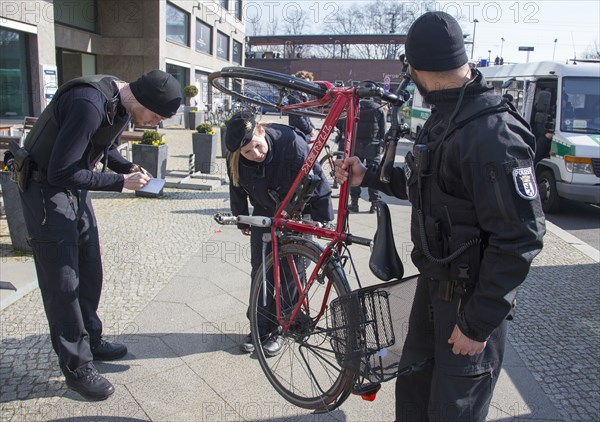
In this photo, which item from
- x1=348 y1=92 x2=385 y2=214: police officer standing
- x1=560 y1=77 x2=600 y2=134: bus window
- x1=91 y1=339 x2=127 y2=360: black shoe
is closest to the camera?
x1=91 y1=339 x2=127 y2=360: black shoe

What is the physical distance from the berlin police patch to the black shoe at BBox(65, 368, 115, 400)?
2558 millimetres

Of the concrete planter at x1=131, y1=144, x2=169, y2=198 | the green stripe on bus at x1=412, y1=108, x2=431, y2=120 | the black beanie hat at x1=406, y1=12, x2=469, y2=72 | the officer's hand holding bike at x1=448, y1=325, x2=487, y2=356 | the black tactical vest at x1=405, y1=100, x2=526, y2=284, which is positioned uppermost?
the green stripe on bus at x1=412, y1=108, x2=431, y2=120

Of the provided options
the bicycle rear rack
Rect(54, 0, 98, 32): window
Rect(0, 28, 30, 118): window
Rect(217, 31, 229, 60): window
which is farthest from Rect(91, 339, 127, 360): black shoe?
Rect(217, 31, 229, 60): window

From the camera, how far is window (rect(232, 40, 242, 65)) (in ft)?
127

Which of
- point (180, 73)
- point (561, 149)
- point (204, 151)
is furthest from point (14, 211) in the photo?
point (180, 73)

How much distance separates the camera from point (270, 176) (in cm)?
336

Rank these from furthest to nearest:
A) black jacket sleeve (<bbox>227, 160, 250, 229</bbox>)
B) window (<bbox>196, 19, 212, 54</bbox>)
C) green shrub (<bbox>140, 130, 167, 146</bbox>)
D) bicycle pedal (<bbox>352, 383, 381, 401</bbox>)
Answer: window (<bbox>196, 19, 212, 54</bbox>), green shrub (<bbox>140, 130, 167, 146</bbox>), black jacket sleeve (<bbox>227, 160, 250, 229</bbox>), bicycle pedal (<bbox>352, 383, 381, 401</bbox>)

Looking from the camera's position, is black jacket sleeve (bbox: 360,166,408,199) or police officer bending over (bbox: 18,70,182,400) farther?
police officer bending over (bbox: 18,70,182,400)

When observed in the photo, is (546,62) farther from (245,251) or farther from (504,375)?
(504,375)

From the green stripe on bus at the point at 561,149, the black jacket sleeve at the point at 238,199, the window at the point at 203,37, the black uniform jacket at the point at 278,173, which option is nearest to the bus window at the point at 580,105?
the green stripe on bus at the point at 561,149

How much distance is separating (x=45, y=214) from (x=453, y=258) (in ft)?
7.29

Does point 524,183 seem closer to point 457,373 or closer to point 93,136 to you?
point 457,373

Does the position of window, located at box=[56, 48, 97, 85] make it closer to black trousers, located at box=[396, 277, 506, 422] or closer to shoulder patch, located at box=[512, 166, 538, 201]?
black trousers, located at box=[396, 277, 506, 422]

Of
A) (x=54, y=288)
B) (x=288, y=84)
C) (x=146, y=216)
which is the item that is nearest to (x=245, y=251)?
(x=146, y=216)
